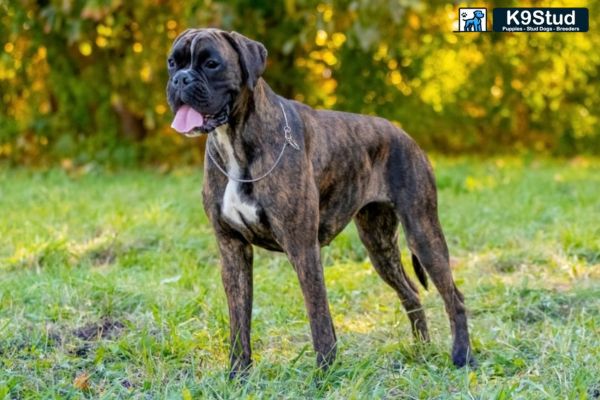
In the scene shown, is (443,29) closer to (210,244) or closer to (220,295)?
(210,244)

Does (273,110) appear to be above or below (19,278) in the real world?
above

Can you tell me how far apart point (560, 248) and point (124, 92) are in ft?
21.1

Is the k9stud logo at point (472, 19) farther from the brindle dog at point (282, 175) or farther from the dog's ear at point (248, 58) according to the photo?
the dog's ear at point (248, 58)

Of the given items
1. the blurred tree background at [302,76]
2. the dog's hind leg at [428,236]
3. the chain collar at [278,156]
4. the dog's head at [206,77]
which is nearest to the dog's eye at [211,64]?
the dog's head at [206,77]

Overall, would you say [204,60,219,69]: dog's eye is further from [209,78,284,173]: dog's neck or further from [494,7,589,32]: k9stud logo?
[494,7,589,32]: k9stud logo

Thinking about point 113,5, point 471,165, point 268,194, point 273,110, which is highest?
point 113,5

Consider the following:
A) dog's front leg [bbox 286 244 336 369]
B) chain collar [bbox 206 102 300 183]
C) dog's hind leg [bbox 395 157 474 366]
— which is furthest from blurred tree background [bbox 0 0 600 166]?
dog's front leg [bbox 286 244 336 369]

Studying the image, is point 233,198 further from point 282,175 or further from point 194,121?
point 194,121

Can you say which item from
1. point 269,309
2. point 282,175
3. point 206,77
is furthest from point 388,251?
point 206,77

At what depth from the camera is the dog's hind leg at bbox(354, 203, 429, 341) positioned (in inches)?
193

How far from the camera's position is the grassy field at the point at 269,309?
4.11 m

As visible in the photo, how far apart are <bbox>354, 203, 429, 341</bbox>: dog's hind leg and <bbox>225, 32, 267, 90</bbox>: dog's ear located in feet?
3.81

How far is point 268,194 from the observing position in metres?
4.00

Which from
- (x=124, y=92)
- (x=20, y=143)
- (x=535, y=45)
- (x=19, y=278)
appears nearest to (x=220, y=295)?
(x=19, y=278)
